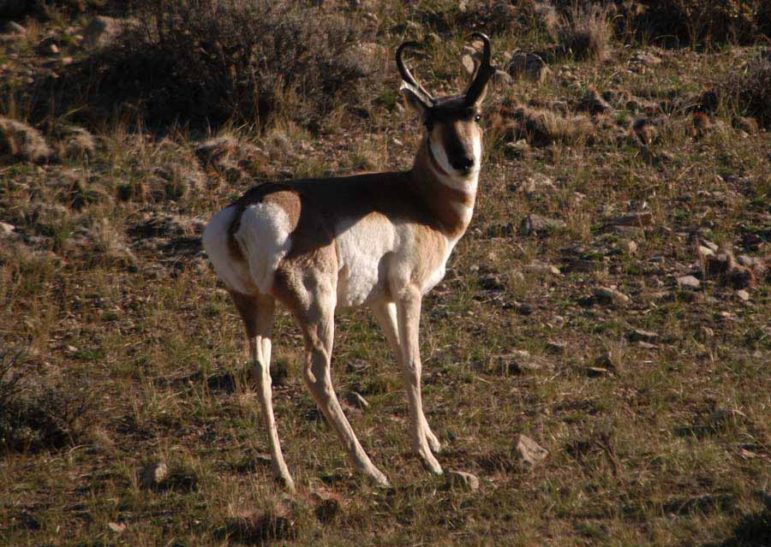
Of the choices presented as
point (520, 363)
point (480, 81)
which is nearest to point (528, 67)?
point (520, 363)

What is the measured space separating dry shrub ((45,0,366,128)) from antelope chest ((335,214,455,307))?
5757 mm

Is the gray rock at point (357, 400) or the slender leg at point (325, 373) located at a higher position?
the slender leg at point (325, 373)

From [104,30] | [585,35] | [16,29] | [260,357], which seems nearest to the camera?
[260,357]

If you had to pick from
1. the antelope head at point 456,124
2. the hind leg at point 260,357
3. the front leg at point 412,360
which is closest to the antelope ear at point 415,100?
the antelope head at point 456,124

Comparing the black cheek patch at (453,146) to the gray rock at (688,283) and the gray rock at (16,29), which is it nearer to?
the gray rock at (688,283)

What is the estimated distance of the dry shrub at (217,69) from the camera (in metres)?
13.7

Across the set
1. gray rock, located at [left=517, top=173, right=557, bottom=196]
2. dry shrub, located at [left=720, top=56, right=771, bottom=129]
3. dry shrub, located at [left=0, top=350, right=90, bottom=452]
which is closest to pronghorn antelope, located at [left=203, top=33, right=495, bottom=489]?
dry shrub, located at [left=0, top=350, right=90, bottom=452]

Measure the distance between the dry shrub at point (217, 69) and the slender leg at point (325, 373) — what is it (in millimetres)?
6345

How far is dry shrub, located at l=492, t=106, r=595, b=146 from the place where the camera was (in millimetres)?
13656

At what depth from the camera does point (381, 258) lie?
824cm

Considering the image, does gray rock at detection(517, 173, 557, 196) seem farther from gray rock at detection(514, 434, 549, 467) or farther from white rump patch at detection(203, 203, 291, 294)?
white rump patch at detection(203, 203, 291, 294)

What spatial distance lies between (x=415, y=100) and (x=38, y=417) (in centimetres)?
375

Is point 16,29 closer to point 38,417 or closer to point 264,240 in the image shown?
point 38,417

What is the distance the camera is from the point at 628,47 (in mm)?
15938
